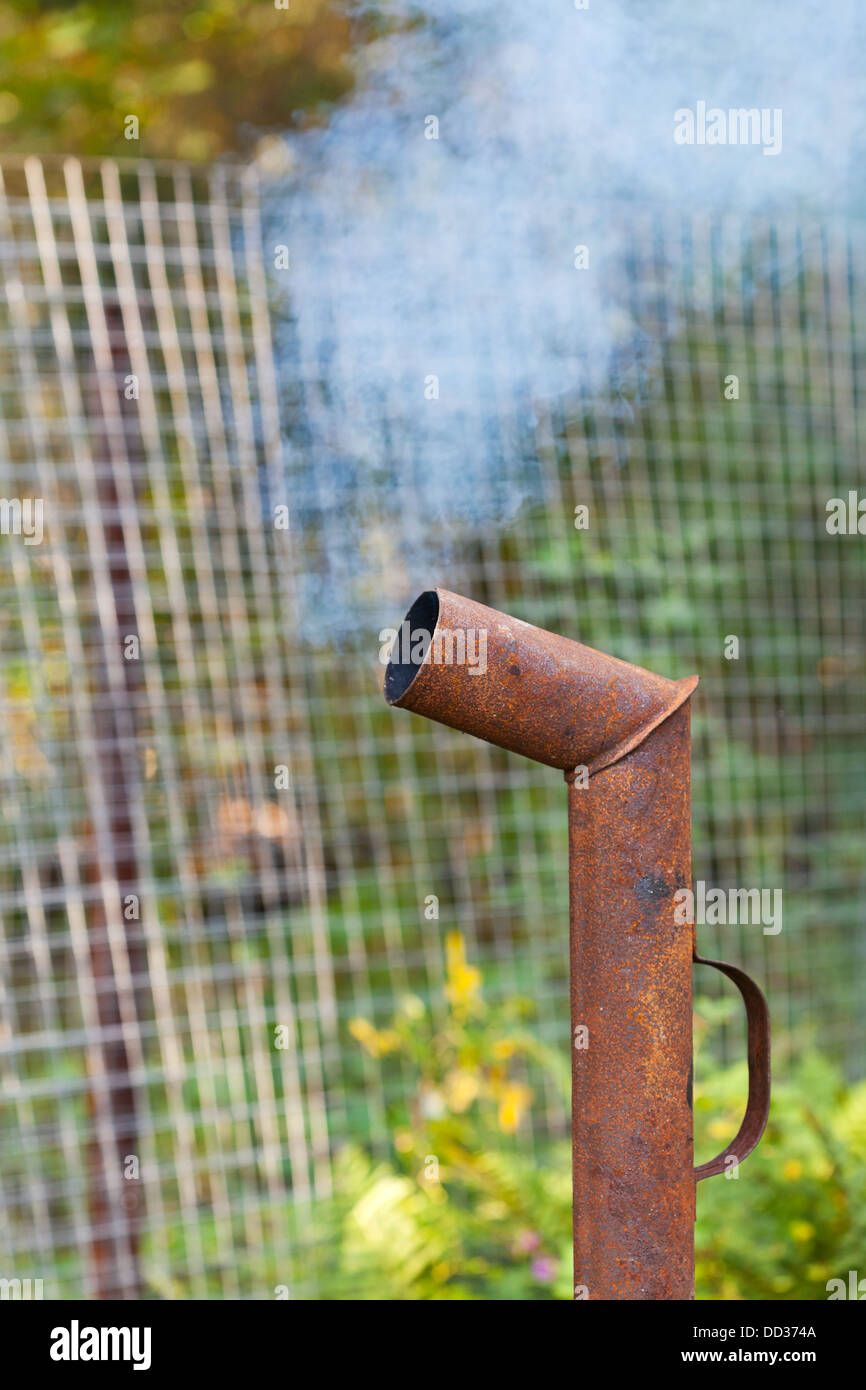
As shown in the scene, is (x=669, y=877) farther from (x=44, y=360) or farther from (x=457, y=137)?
(x=457, y=137)

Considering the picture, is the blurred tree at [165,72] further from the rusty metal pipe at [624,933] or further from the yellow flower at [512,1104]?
the yellow flower at [512,1104]

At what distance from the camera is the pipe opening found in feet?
1.94

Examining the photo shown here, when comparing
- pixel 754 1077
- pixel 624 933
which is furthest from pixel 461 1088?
pixel 624 933

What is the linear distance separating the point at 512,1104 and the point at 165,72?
2.11 meters

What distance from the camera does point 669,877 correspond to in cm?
65

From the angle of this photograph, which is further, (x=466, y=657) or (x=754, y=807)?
(x=754, y=807)

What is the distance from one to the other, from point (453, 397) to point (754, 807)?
100cm

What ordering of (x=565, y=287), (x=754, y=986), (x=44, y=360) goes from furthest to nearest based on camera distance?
(x=565, y=287)
(x=44, y=360)
(x=754, y=986)

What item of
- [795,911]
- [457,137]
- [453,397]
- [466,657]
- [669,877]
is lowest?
[795,911]

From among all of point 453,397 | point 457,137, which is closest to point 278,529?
point 453,397

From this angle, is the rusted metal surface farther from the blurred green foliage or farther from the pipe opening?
the blurred green foliage

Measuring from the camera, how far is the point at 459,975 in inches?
67.0

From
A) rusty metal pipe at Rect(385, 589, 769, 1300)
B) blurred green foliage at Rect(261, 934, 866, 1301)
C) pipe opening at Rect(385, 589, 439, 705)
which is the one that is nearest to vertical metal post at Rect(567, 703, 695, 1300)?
rusty metal pipe at Rect(385, 589, 769, 1300)

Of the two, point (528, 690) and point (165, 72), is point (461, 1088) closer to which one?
point (528, 690)
